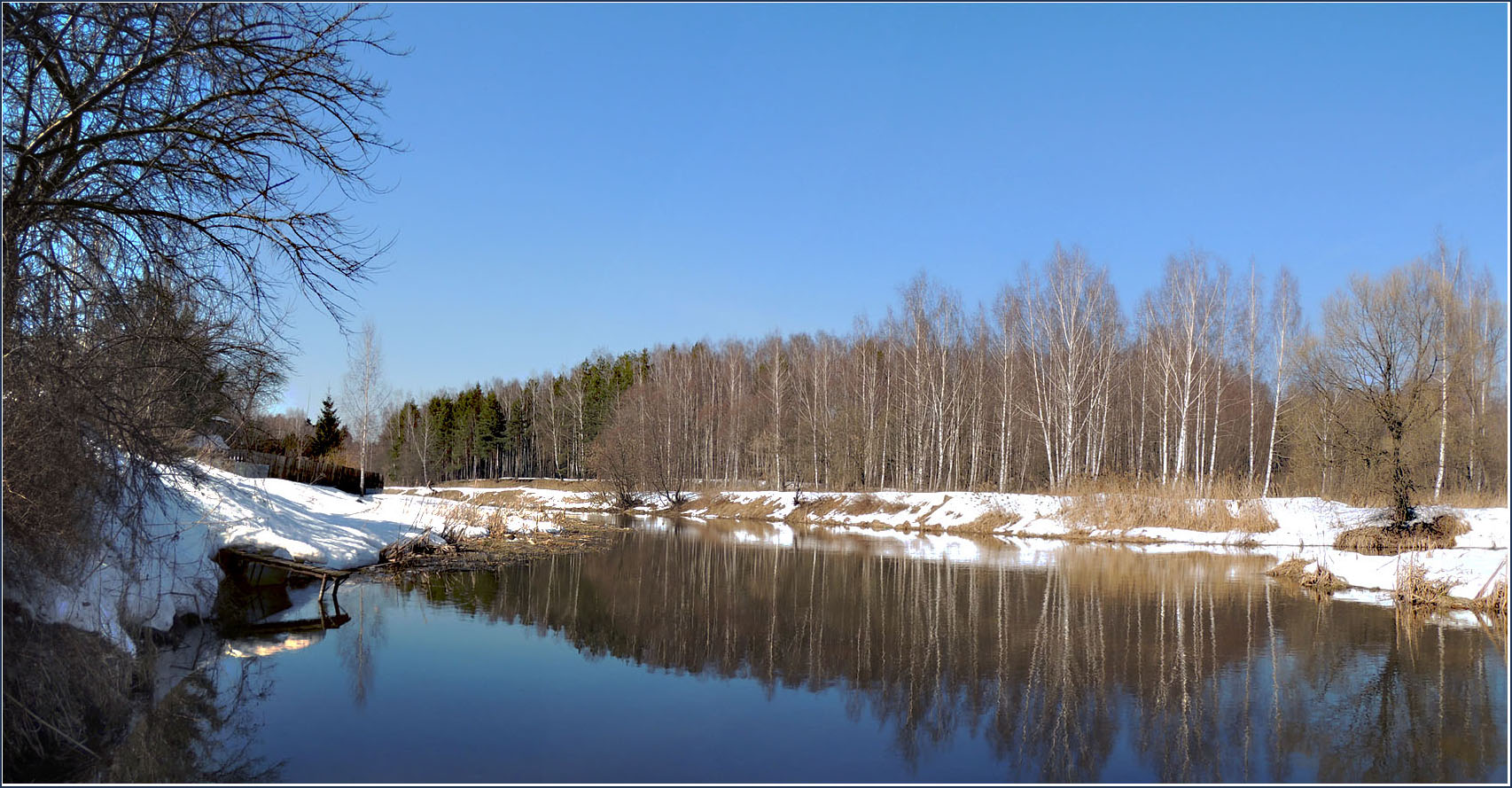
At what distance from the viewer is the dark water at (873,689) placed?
23.4 ft

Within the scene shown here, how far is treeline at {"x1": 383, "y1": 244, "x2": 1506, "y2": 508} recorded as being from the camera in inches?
927

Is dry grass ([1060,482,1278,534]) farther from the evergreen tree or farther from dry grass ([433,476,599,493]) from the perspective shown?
the evergreen tree

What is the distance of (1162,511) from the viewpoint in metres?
29.6

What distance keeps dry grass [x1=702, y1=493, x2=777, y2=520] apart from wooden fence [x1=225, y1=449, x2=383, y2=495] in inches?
663

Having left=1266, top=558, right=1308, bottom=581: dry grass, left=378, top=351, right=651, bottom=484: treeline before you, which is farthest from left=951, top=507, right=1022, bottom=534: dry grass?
left=378, top=351, right=651, bottom=484: treeline

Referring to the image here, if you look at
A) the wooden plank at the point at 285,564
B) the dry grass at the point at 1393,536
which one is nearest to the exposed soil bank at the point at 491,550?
the wooden plank at the point at 285,564

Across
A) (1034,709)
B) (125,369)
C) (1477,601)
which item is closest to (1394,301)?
(1477,601)

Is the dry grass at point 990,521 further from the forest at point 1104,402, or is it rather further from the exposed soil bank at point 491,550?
the exposed soil bank at point 491,550

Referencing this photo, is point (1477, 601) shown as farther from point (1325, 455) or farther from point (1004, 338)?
point (1004, 338)

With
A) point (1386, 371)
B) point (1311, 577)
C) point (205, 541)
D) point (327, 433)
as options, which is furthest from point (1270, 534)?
point (327, 433)

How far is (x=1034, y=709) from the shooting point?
863 cm

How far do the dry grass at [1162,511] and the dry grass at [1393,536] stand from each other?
4934mm

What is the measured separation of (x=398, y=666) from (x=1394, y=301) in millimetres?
27073

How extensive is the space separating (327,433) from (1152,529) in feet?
183
